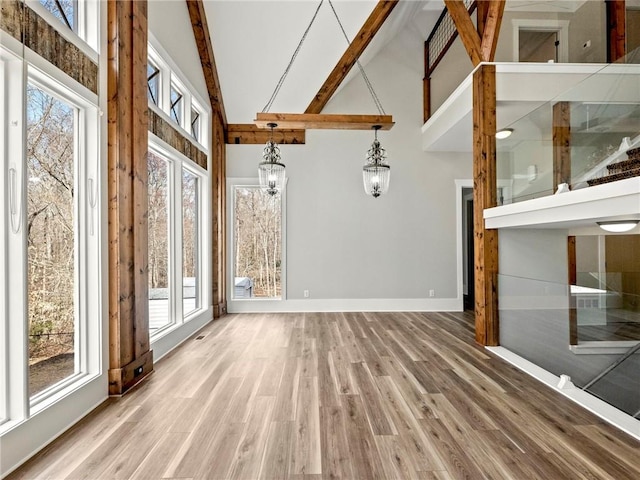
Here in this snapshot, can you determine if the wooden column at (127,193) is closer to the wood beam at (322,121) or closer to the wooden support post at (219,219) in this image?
the wood beam at (322,121)

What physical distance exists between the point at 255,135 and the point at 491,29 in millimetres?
3914

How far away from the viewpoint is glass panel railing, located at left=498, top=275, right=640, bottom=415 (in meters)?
2.58

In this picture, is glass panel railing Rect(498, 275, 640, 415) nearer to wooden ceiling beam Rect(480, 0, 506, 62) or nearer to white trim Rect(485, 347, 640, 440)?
white trim Rect(485, 347, 640, 440)

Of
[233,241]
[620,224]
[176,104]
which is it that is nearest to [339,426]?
[620,224]

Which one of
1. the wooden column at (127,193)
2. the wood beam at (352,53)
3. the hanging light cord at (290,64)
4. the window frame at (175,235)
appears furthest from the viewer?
the wood beam at (352,53)

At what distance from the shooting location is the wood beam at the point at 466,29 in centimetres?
420

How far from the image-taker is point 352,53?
216 inches

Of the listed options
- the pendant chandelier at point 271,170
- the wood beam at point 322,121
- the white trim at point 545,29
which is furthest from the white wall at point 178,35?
the white trim at point 545,29

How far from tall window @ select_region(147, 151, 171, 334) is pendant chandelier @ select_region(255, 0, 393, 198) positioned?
1.17 m

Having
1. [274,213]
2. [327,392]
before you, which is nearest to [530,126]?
[327,392]

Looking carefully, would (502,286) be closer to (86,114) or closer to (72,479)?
(72,479)

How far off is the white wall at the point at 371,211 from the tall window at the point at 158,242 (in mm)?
2229

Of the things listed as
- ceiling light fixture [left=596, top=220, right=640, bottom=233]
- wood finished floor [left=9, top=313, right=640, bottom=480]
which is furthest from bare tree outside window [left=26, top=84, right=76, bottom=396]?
ceiling light fixture [left=596, top=220, right=640, bottom=233]

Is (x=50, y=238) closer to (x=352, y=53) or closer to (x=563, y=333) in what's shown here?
(x=563, y=333)
